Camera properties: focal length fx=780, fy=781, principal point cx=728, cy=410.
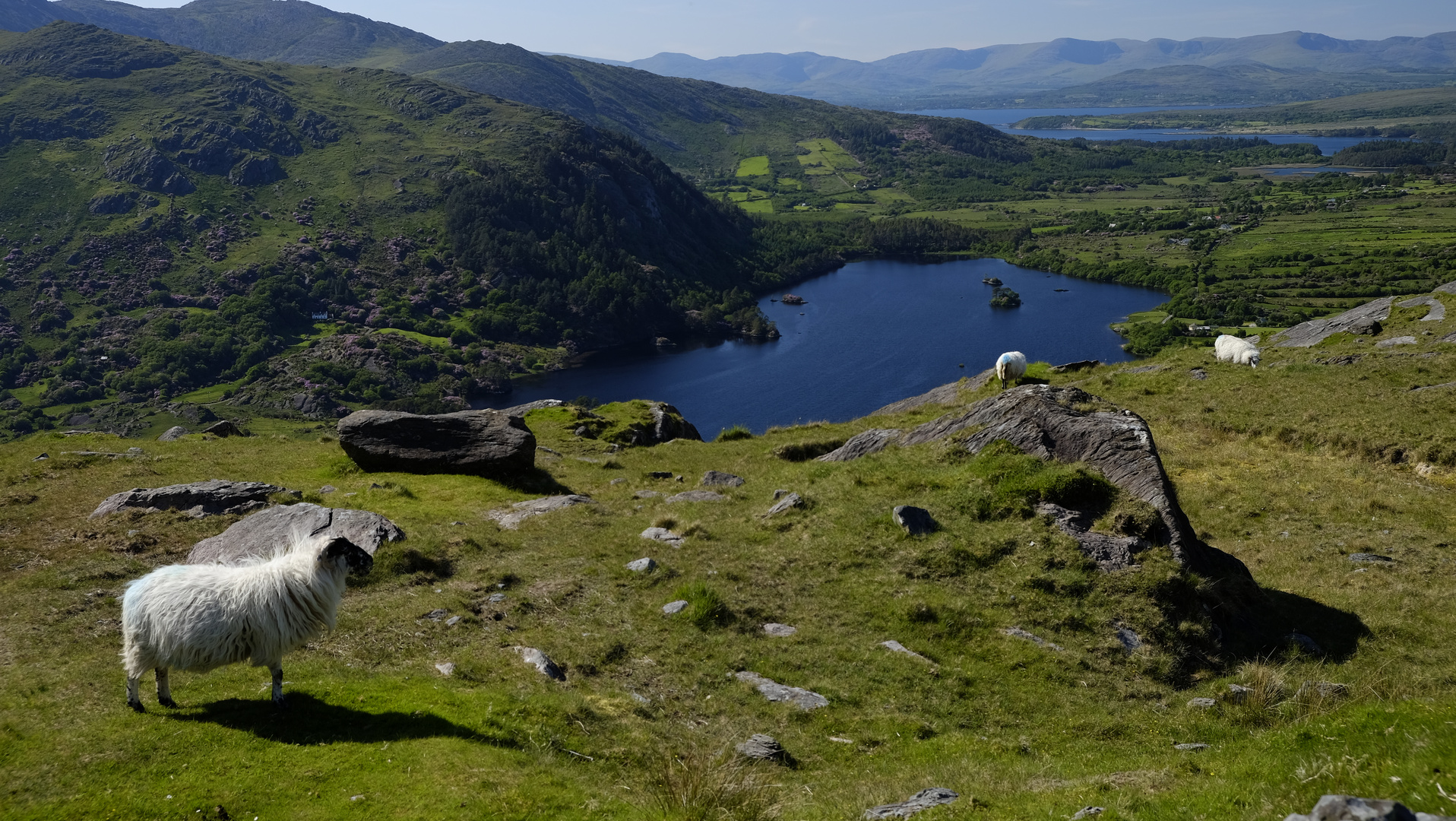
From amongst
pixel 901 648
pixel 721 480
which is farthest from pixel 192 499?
pixel 901 648

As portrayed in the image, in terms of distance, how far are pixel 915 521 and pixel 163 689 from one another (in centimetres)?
1832

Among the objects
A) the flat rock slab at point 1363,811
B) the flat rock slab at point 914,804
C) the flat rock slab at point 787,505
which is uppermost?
the flat rock slab at point 1363,811

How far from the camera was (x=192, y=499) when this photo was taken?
26.8 meters

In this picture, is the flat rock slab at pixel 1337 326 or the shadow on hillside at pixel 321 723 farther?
the flat rock slab at pixel 1337 326

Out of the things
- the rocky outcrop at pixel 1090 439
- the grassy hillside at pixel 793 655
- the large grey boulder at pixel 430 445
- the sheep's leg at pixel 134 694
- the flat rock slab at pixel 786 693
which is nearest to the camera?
the grassy hillside at pixel 793 655

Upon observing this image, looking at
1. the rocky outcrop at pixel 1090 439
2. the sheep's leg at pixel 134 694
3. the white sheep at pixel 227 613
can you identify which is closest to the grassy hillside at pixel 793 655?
the sheep's leg at pixel 134 694

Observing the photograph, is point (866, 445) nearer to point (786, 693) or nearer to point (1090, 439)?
point (1090, 439)

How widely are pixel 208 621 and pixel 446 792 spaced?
568 cm

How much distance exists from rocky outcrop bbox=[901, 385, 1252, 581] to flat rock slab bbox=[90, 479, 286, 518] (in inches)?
968

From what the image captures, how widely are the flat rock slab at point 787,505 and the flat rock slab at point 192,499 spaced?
17746 mm

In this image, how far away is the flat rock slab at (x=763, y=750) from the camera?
46.7 feet

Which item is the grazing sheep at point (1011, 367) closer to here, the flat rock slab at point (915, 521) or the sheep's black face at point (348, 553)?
the flat rock slab at point (915, 521)

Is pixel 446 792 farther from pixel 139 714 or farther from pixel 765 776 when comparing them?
pixel 139 714

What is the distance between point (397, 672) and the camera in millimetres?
16234
